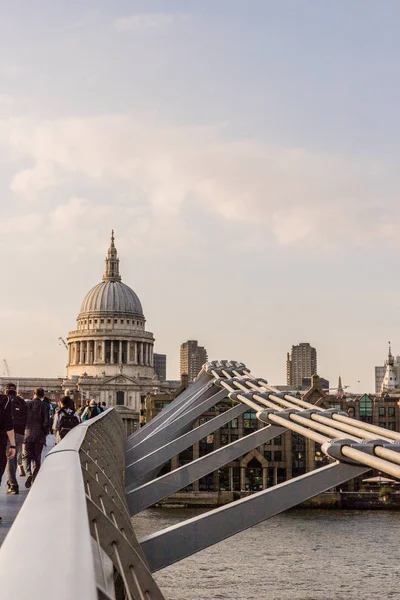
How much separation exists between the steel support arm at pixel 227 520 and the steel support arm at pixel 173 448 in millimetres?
6639

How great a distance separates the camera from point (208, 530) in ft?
21.3

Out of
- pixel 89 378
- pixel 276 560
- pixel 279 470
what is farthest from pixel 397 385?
pixel 276 560

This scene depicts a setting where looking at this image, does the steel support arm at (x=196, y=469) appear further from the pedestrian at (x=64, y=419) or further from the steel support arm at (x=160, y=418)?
the steel support arm at (x=160, y=418)

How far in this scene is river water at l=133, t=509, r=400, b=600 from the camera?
30094 mm

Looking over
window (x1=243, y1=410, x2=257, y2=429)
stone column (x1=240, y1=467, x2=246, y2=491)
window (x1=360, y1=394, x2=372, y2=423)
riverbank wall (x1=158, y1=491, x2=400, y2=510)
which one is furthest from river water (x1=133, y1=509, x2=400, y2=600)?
window (x1=360, y1=394, x2=372, y2=423)

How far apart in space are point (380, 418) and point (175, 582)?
60922 mm

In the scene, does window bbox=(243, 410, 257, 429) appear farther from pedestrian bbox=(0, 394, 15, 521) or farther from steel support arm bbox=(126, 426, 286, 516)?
pedestrian bbox=(0, 394, 15, 521)

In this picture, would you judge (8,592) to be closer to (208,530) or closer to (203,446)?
(208,530)

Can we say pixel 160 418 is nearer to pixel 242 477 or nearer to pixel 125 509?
pixel 125 509

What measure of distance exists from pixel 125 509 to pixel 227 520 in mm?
1882

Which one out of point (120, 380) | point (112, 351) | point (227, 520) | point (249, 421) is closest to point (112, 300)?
point (112, 351)

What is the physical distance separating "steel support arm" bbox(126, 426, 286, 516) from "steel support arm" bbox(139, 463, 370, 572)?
11.3ft

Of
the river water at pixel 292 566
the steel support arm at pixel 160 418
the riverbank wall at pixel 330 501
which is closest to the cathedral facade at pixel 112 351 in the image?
the riverbank wall at pixel 330 501

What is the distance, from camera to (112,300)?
5655 inches
